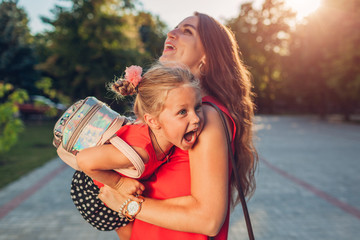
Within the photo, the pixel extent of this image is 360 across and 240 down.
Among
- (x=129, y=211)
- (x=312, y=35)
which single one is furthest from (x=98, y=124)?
(x=312, y=35)

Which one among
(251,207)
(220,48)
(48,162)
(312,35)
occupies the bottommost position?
(48,162)

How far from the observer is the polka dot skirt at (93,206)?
4.75 ft

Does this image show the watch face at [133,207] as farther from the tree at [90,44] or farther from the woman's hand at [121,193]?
the tree at [90,44]

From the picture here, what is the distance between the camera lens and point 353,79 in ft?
62.8

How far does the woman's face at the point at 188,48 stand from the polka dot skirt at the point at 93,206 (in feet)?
2.30

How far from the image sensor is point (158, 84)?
118 centimetres

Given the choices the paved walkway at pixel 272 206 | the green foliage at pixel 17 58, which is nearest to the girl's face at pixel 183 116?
the paved walkway at pixel 272 206

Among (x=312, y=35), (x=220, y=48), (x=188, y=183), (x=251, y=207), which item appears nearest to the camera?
(x=188, y=183)

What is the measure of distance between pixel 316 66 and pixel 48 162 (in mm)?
21657

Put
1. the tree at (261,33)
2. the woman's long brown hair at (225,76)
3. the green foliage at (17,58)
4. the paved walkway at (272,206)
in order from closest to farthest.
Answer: the woman's long brown hair at (225,76) < the paved walkway at (272,206) < the green foliage at (17,58) < the tree at (261,33)

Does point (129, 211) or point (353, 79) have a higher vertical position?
point (129, 211)

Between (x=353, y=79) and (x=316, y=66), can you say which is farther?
(x=316, y=66)

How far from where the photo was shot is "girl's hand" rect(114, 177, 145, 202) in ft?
4.20

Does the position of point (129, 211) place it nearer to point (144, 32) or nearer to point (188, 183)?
point (188, 183)
